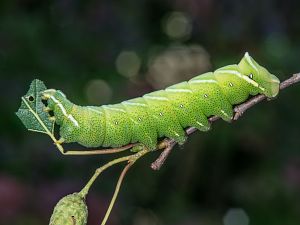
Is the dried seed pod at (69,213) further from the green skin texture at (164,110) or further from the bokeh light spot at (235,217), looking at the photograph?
the bokeh light spot at (235,217)

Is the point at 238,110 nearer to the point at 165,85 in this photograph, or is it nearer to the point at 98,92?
the point at 165,85

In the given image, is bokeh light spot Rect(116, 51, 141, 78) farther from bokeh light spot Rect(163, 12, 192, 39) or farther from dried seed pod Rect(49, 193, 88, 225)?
dried seed pod Rect(49, 193, 88, 225)

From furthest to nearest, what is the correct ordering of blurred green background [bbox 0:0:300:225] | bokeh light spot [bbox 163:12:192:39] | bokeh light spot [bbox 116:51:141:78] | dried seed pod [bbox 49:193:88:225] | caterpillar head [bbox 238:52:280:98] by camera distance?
1. bokeh light spot [bbox 163:12:192:39]
2. bokeh light spot [bbox 116:51:141:78]
3. blurred green background [bbox 0:0:300:225]
4. caterpillar head [bbox 238:52:280:98]
5. dried seed pod [bbox 49:193:88:225]

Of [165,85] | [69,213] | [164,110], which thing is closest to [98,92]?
[165,85]

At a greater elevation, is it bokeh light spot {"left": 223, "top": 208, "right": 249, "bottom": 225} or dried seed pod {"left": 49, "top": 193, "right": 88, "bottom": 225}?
dried seed pod {"left": 49, "top": 193, "right": 88, "bottom": 225}

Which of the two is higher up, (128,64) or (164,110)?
(164,110)

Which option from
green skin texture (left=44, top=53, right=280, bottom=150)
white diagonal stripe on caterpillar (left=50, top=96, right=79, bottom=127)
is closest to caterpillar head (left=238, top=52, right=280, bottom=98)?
green skin texture (left=44, top=53, right=280, bottom=150)
